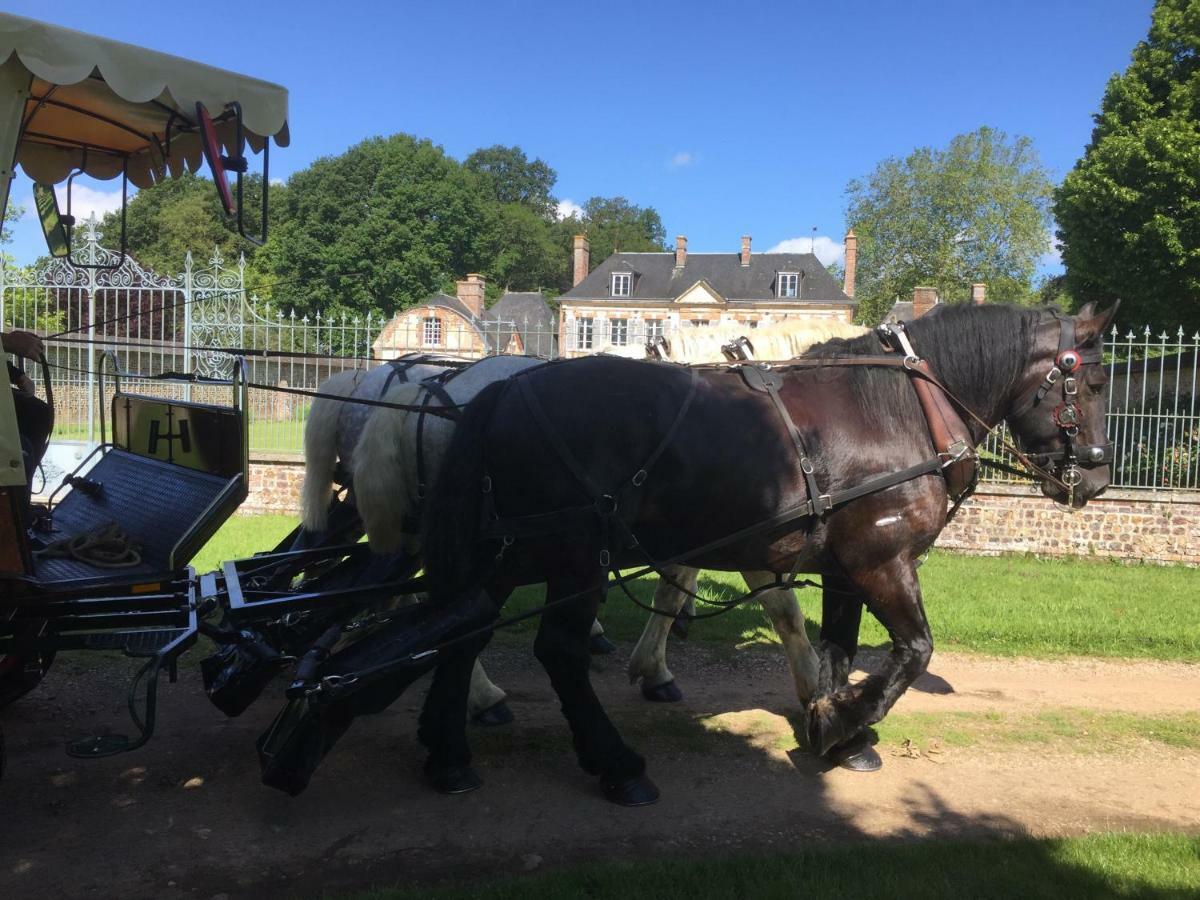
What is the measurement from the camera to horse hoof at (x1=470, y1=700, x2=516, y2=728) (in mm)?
4730

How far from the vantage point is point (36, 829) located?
134 inches

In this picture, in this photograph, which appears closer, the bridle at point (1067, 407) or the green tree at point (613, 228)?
the bridle at point (1067, 407)

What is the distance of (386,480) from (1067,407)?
3.45 metres

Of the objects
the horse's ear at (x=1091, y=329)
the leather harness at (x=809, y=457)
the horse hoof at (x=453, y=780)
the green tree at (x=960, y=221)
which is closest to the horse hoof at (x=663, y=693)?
the horse hoof at (x=453, y=780)

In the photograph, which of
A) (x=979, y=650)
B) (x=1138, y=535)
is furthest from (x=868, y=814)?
(x=1138, y=535)

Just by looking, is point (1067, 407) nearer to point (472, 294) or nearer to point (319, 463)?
point (319, 463)

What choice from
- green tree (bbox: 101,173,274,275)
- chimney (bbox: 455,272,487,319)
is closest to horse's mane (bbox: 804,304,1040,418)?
chimney (bbox: 455,272,487,319)

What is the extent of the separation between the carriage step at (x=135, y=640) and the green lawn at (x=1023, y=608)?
3.32 metres

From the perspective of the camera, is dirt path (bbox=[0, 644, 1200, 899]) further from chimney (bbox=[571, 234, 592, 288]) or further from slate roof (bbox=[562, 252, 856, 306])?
chimney (bbox=[571, 234, 592, 288])

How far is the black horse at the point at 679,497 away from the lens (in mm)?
3576

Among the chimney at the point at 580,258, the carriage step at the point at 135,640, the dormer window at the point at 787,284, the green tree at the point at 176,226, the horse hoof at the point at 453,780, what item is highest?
the green tree at the point at 176,226

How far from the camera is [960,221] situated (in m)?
43.2

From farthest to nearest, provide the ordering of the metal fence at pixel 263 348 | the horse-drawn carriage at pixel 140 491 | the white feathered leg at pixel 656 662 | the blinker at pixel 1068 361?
the metal fence at pixel 263 348 → the white feathered leg at pixel 656 662 → the blinker at pixel 1068 361 → the horse-drawn carriage at pixel 140 491

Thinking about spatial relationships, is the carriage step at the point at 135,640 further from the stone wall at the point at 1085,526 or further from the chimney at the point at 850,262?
the chimney at the point at 850,262
